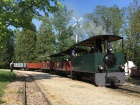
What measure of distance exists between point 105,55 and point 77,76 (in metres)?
7.70

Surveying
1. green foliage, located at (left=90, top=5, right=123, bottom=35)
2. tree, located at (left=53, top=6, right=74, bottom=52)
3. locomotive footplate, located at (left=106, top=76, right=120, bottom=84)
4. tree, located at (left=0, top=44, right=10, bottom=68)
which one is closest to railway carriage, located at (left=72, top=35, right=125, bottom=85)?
locomotive footplate, located at (left=106, top=76, right=120, bottom=84)

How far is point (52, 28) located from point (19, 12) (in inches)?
1810

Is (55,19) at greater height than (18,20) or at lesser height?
greater

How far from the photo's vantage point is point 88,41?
20328 millimetres

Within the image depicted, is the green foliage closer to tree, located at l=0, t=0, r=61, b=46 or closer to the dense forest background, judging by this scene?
the dense forest background

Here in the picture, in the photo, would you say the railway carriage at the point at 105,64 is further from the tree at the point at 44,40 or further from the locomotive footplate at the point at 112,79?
the tree at the point at 44,40

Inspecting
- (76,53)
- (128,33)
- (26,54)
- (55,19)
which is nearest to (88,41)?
(76,53)

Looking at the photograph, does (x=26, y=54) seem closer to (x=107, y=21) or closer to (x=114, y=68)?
(x=107, y=21)

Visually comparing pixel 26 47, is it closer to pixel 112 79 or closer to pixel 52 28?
pixel 52 28

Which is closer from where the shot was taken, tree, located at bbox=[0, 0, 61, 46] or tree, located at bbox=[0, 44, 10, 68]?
tree, located at bbox=[0, 0, 61, 46]

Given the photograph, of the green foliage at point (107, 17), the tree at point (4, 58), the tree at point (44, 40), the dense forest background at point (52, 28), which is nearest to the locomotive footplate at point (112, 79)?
the dense forest background at point (52, 28)

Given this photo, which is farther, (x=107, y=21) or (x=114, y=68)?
(x=107, y=21)

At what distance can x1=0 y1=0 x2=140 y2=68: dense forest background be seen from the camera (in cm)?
2322

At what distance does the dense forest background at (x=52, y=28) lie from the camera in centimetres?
2322
